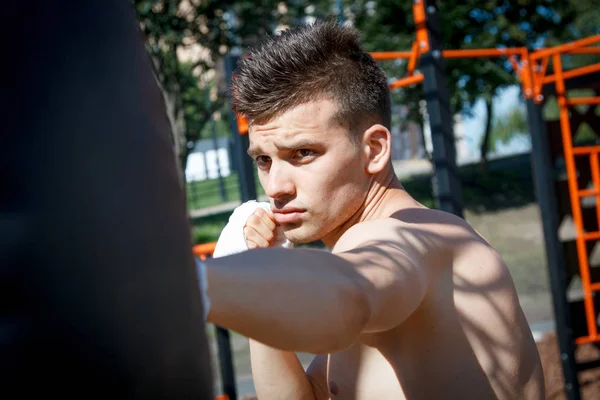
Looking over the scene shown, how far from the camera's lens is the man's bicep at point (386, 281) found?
3.15 feet

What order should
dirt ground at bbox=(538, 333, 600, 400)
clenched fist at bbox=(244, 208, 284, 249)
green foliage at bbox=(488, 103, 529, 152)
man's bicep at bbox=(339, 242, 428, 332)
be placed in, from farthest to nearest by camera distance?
green foliage at bbox=(488, 103, 529, 152) < dirt ground at bbox=(538, 333, 600, 400) < clenched fist at bbox=(244, 208, 284, 249) < man's bicep at bbox=(339, 242, 428, 332)

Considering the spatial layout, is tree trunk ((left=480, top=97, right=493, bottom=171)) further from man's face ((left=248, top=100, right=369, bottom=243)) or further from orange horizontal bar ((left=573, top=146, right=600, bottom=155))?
man's face ((left=248, top=100, right=369, bottom=243))

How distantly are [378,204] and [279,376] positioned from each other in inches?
21.7

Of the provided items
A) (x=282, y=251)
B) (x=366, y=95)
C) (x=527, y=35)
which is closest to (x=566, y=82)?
(x=366, y=95)

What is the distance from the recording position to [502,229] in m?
15.7

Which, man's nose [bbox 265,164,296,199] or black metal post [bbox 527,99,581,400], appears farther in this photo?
black metal post [bbox 527,99,581,400]

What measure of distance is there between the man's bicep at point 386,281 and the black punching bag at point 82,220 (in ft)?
1.20

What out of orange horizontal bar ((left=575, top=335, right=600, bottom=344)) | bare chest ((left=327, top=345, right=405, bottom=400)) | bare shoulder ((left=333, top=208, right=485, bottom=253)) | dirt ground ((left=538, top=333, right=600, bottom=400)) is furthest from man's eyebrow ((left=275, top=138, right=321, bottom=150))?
dirt ground ((left=538, top=333, right=600, bottom=400))

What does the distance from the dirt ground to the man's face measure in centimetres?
441

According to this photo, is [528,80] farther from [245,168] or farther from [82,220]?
[82,220]

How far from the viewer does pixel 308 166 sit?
1.45 meters

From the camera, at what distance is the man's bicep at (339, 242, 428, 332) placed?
0.96 meters

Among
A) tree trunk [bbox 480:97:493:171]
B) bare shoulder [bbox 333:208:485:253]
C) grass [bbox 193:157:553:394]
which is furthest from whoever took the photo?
tree trunk [bbox 480:97:493:171]

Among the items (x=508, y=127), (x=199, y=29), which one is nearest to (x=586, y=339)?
(x=199, y=29)
